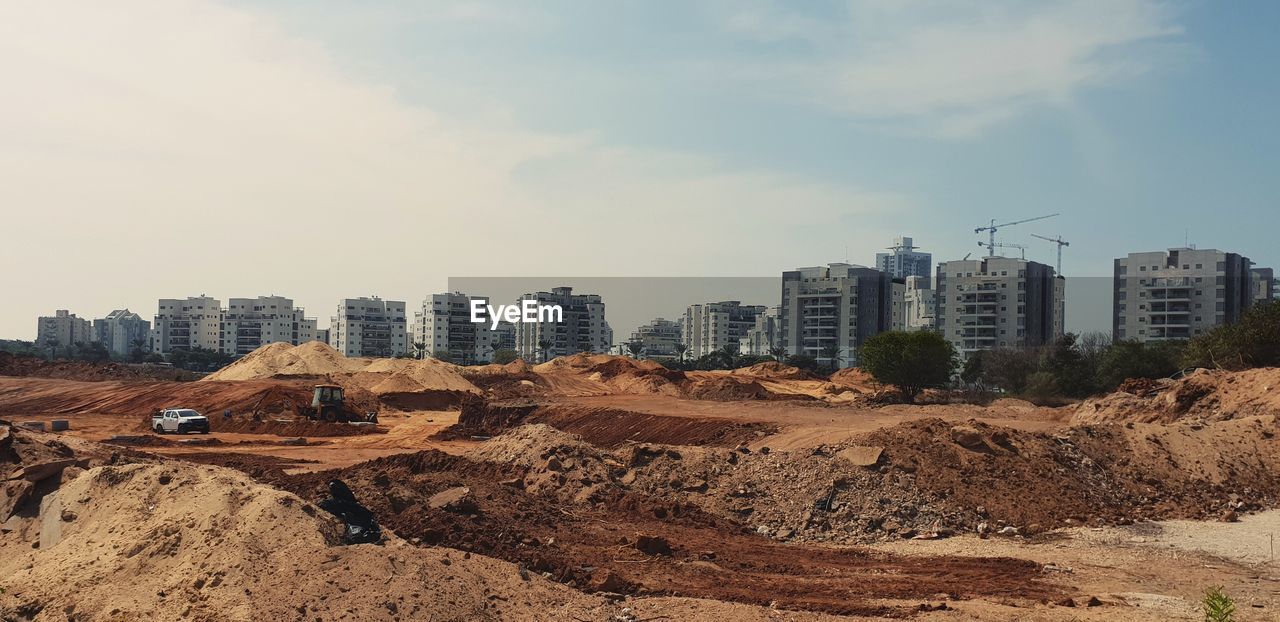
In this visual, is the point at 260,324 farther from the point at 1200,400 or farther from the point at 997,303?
the point at 1200,400

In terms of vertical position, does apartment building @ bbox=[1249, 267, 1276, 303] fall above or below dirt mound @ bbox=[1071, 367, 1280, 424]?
above

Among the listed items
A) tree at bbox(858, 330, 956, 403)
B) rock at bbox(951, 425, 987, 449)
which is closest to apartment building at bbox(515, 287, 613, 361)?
tree at bbox(858, 330, 956, 403)

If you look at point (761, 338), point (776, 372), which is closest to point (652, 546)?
point (776, 372)

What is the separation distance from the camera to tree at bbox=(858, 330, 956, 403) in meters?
57.7

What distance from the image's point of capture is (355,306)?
17238cm

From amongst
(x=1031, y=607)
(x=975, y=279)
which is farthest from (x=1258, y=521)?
(x=975, y=279)

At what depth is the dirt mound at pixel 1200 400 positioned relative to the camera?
30.8 m

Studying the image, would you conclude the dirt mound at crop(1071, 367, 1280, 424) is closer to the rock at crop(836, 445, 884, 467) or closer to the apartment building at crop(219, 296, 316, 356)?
the rock at crop(836, 445, 884, 467)

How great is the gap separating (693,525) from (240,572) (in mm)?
9508

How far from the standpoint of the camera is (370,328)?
172 metres

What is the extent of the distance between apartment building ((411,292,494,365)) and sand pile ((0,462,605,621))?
149m

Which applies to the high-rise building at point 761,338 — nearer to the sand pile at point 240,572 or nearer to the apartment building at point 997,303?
the apartment building at point 997,303

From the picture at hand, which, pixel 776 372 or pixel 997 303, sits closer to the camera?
pixel 776 372

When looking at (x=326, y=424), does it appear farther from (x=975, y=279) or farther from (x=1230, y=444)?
(x=975, y=279)
